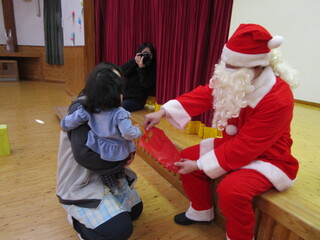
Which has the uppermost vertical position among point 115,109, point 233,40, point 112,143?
point 233,40

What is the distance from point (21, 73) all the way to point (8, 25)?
114cm

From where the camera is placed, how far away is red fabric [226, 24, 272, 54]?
83 cm

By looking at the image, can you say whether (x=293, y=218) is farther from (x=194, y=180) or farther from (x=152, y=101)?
(x=152, y=101)

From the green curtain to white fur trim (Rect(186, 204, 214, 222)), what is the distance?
538 cm

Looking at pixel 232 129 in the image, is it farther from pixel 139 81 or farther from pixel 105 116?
pixel 139 81

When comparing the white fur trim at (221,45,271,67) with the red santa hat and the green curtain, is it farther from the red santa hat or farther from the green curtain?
the green curtain

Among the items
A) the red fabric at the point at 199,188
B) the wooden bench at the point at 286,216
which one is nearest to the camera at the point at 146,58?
the red fabric at the point at 199,188

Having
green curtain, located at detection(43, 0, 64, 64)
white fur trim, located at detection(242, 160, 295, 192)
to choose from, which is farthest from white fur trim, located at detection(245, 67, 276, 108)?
green curtain, located at detection(43, 0, 64, 64)

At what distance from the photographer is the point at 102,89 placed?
0.89m

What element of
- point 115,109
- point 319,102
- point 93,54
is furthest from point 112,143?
point 319,102

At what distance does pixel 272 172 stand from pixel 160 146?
22.5 inches

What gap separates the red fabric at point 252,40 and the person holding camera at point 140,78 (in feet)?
4.64

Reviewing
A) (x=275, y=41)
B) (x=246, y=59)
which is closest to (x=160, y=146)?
(x=246, y=59)

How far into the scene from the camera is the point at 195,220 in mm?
1217
